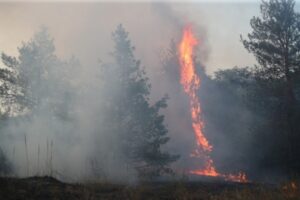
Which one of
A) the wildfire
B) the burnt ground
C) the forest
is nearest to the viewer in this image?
the burnt ground

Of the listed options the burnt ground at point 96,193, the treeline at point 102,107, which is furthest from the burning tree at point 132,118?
the burnt ground at point 96,193

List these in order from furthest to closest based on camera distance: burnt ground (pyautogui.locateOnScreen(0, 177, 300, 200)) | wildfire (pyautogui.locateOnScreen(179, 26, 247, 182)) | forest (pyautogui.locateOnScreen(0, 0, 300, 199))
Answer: wildfire (pyautogui.locateOnScreen(179, 26, 247, 182))
forest (pyautogui.locateOnScreen(0, 0, 300, 199))
burnt ground (pyautogui.locateOnScreen(0, 177, 300, 200))

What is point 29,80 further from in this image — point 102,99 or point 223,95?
point 223,95

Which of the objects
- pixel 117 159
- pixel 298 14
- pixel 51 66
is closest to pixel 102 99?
pixel 117 159

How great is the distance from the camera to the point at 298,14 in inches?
1251

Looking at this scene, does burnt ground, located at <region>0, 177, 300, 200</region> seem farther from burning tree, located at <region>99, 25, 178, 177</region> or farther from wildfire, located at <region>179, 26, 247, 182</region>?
wildfire, located at <region>179, 26, 247, 182</region>

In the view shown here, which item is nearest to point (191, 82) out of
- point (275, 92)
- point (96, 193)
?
point (275, 92)

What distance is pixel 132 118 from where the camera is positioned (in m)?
30.8

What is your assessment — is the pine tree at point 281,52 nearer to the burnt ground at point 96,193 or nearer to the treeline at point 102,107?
the treeline at point 102,107

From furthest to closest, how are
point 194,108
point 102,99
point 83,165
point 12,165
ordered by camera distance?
point 194,108
point 102,99
point 83,165
point 12,165

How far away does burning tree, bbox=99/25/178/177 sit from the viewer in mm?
30281

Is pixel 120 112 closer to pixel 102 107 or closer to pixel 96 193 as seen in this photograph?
pixel 102 107

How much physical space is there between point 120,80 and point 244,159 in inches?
567

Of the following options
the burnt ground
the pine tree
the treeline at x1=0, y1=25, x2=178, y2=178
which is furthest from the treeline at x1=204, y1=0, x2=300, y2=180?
the burnt ground
